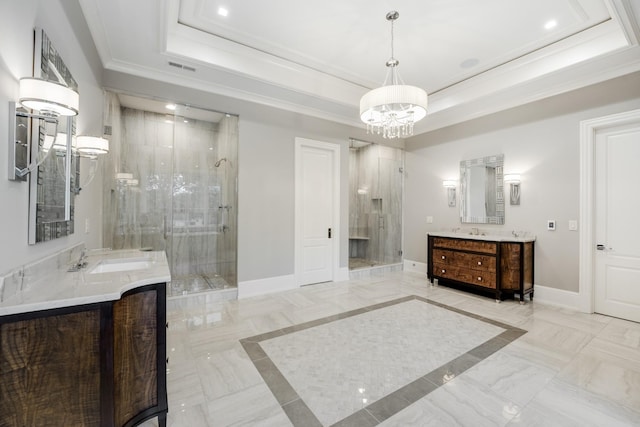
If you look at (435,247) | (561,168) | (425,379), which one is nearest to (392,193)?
(435,247)

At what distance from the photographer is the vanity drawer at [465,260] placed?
165 inches

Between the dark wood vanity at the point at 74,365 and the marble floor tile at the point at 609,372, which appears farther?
the marble floor tile at the point at 609,372

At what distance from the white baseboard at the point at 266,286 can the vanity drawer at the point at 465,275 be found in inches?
101

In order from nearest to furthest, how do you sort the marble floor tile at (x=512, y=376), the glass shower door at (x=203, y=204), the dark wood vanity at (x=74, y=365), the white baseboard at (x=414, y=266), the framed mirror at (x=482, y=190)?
1. the dark wood vanity at (x=74, y=365)
2. the marble floor tile at (x=512, y=376)
3. the glass shower door at (x=203, y=204)
4. the framed mirror at (x=482, y=190)
5. the white baseboard at (x=414, y=266)

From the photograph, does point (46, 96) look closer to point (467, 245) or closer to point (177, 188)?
point (177, 188)

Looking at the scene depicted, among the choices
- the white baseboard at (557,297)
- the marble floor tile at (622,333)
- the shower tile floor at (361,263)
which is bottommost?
the marble floor tile at (622,333)

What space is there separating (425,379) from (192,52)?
13.9 feet

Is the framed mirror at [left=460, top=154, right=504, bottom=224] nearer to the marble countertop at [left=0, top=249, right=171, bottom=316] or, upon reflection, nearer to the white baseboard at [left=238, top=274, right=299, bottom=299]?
the white baseboard at [left=238, top=274, right=299, bottom=299]

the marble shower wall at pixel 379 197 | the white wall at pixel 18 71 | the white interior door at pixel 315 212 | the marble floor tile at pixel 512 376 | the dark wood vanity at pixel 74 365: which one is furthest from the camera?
the marble shower wall at pixel 379 197

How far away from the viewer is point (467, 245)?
14.8ft

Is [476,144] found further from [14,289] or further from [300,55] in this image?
[14,289]

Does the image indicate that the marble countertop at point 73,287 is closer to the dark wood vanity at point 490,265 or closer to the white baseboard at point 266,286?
the white baseboard at point 266,286

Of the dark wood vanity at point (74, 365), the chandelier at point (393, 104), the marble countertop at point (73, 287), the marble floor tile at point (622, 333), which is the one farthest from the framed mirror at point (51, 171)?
the marble floor tile at point (622, 333)

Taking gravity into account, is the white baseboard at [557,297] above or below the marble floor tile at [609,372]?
above
